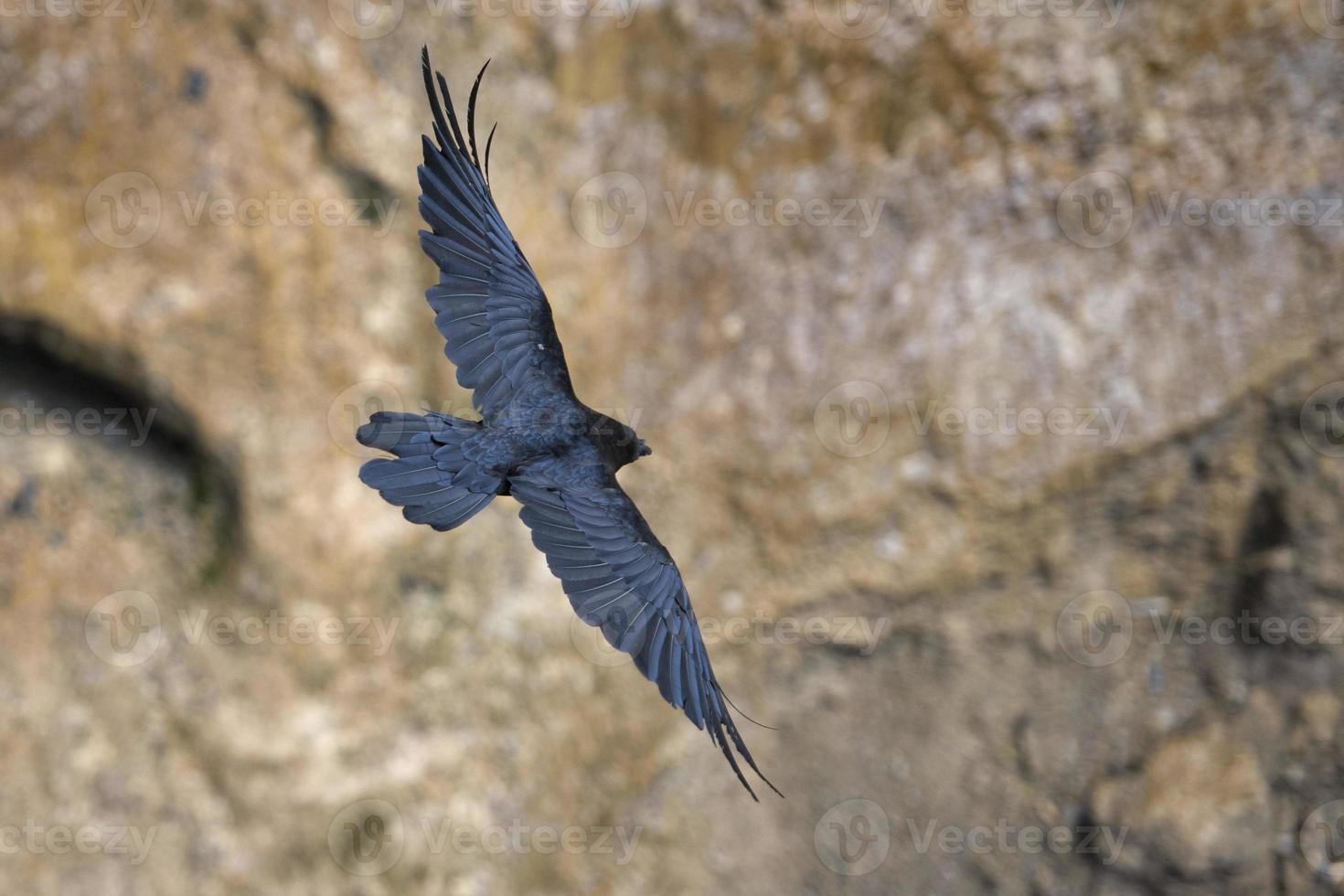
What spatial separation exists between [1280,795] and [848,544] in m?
1.95

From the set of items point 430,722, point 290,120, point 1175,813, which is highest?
point 290,120

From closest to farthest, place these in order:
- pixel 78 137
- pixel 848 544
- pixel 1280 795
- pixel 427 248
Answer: pixel 427 248 → pixel 1280 795 → pixel 78 137 → pixel 848 544

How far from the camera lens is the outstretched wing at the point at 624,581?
265 centimetres

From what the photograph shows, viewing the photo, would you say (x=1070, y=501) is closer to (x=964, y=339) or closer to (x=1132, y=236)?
(x=964, y=339)

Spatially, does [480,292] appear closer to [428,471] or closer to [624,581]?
[428,471]

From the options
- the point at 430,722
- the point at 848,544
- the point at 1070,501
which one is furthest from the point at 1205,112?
the point at 430,722

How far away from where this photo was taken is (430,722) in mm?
5324

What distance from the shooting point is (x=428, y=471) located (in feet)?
9.21

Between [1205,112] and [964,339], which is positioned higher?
[1205,112]

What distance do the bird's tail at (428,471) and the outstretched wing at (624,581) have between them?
0.12 metres

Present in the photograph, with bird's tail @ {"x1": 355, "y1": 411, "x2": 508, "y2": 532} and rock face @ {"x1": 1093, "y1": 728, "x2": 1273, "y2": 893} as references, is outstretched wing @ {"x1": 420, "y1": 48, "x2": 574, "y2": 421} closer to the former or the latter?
bird's tail @ {"x1": 355, "y1": 411, "x2": 508, "y2": 532}

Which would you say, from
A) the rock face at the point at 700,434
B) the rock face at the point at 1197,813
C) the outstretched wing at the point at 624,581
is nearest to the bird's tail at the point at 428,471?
the outstretched wing at the point at 624,581

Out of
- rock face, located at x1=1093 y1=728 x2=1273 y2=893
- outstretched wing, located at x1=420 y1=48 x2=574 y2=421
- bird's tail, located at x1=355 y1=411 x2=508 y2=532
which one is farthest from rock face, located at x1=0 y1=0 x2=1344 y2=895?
bird's tail, located at x1=355 y1=411 x2=508 y2=532

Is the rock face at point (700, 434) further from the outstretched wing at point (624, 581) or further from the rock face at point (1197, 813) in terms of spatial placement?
the outstretched wing at point (624, 581)
